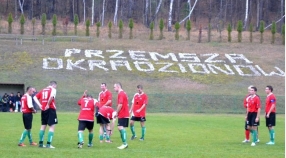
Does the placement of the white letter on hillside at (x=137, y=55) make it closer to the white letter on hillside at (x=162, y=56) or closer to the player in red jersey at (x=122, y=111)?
the white letter on hillside at (x=162, y=56)

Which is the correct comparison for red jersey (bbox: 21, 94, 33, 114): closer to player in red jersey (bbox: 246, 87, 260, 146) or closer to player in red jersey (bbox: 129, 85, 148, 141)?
player in red jersey (bbox: 129, 85, 148, 141)

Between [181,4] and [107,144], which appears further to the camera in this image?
[181,4]

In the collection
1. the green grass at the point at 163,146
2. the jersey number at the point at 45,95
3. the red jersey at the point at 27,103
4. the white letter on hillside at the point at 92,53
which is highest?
the white letter on hillside at the point at 92,53

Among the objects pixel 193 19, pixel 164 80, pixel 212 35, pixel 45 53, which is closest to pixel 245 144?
pixel 164 80

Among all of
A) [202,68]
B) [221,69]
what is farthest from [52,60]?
[221,69]

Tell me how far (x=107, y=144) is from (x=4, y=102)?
24.9 m

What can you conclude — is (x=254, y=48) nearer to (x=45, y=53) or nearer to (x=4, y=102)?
(x=45, y=53)

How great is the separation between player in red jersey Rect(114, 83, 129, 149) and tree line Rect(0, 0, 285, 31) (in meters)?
71.1

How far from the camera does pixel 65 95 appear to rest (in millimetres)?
45469

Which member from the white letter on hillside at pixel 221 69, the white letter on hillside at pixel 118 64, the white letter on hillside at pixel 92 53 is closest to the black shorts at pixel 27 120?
the white letter on hillside at pixel 118 64

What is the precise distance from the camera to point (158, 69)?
5575 centimetres

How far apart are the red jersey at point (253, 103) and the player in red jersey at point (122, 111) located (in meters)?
4.78

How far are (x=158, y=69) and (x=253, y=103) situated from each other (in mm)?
35732

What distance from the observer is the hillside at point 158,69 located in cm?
4700
